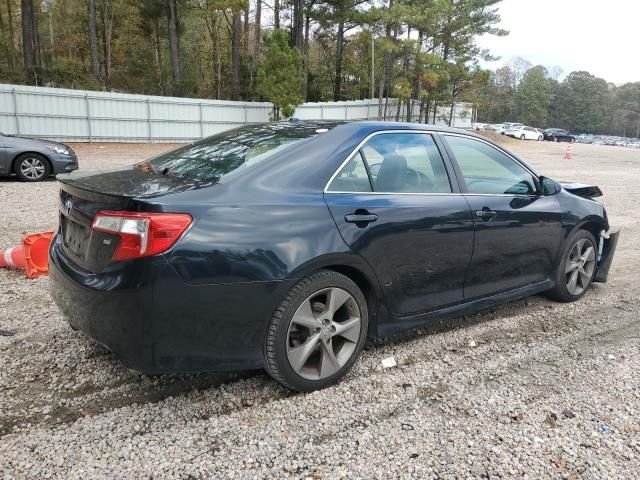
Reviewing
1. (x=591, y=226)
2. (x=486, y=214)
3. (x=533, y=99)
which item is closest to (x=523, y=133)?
(x=533, y=99)

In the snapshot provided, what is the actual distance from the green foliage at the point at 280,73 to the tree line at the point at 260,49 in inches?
2.1

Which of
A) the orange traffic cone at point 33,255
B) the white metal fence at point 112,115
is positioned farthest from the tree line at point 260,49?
the orange traffic cone at point 33,255

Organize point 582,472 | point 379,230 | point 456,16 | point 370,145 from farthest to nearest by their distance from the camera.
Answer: point 456,16 → point 370,145 → point 379,230 → point 582,472

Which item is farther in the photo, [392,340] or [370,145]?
[392,340]

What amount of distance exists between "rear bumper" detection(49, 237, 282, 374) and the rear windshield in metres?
0.68

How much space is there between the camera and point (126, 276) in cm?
246

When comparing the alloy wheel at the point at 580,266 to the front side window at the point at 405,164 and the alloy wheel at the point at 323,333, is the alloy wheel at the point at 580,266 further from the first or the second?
the alloy wheel at the point at 323,333

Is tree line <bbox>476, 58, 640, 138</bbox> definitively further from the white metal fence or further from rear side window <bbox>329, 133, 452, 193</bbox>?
rear side window <bbox>329, 133, 452, 193</bbox>

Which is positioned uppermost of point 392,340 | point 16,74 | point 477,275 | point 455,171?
point 16,74

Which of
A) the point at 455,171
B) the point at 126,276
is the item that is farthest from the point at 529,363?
the point at 126,276

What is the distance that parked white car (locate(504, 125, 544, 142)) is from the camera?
5122cm

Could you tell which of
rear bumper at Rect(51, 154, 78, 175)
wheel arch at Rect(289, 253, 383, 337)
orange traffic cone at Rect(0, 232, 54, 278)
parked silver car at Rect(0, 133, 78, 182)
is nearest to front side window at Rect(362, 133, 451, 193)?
wheel arch at Rect(289, 253, 383, 337)

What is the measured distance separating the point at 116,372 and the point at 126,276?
3.31 ft

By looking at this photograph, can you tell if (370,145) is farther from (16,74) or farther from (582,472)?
(16,74)
